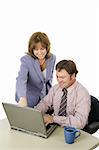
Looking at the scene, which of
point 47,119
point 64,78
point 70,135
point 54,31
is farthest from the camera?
point 54,31

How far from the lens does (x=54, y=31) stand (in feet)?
13.3

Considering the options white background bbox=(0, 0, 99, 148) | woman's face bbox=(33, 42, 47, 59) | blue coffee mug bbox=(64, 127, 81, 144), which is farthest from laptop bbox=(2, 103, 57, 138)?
white background bbox=(0, 0, 99, 148)

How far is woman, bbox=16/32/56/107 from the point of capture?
2920mm

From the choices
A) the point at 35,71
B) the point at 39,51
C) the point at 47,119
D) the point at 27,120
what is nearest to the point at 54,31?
the point at 35,71

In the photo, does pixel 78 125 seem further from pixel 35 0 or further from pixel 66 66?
pixel 35 0

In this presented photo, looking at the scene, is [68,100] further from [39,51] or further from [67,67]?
[39,51]

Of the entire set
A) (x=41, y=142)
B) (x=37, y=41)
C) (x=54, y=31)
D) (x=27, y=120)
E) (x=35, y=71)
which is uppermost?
(x=37, y=41)

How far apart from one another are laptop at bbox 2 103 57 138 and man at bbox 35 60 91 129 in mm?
110

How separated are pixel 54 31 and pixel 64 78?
5.01ft

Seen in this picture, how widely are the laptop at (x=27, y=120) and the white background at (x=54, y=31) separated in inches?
62.1

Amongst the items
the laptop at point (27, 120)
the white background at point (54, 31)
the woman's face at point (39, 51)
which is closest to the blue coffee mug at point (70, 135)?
the laptop at point (27, 120)

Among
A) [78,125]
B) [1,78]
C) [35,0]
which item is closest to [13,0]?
[35,0]

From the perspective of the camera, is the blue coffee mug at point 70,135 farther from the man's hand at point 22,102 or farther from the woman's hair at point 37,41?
the woman's hair at point 37,41

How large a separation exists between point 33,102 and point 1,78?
1.02 meters
